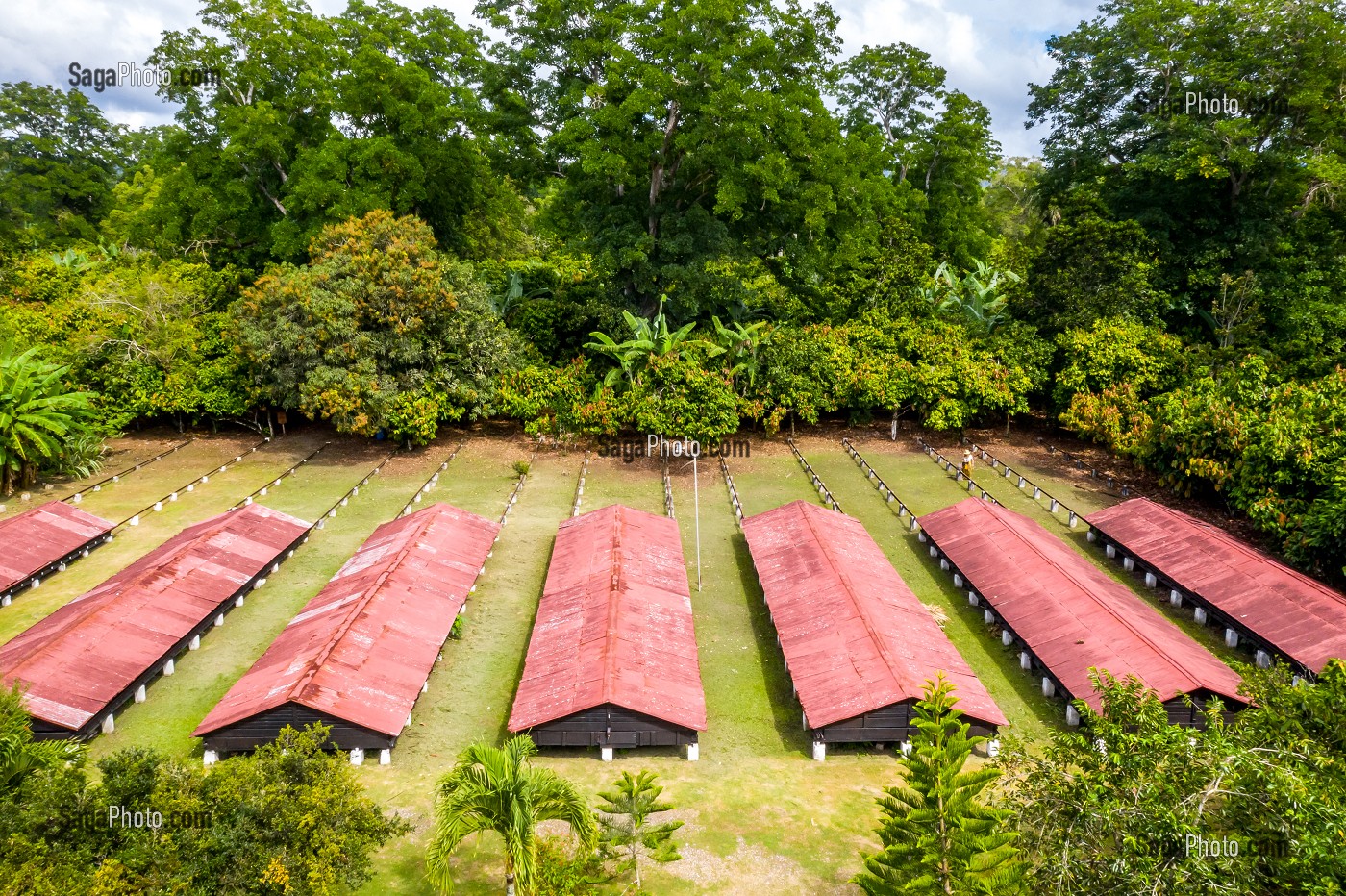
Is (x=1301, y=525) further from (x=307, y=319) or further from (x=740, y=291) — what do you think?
(x=307, y=319)

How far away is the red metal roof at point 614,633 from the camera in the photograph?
757 inches

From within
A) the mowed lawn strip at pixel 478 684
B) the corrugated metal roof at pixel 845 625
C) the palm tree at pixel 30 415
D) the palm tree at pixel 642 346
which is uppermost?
the palm tree at pixel 642 346

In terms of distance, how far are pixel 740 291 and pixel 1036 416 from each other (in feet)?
60.7

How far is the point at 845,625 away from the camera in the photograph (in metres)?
22.2

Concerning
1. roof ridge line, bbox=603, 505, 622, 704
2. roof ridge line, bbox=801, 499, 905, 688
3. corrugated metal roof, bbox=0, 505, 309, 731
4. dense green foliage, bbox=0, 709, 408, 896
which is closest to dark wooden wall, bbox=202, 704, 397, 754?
corrugated metal roof, bbox=0, 505, 309, 731

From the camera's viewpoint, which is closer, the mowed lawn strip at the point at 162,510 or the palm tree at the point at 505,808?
the palm tree at the point at 505,808

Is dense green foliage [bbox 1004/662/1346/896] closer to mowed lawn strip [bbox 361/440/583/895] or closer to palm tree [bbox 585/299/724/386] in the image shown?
mowed lawn strip [bbox 361/440/583/895]

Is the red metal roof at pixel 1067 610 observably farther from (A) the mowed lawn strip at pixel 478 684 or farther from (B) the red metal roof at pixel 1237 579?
(A) the mowed lawn strip at pixel 478 684

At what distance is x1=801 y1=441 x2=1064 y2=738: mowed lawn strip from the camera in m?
21.7

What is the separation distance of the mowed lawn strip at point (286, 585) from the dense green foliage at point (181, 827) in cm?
700

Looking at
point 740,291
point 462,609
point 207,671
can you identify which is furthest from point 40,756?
point 740,291

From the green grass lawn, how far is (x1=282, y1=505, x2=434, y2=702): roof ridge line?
8.29 ft

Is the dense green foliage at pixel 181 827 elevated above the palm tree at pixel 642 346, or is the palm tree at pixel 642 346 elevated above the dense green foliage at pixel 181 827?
the palm tree at pixel 642 346

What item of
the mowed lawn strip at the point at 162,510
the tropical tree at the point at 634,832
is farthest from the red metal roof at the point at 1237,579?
the mowed lawn strip at the point at 162,510
